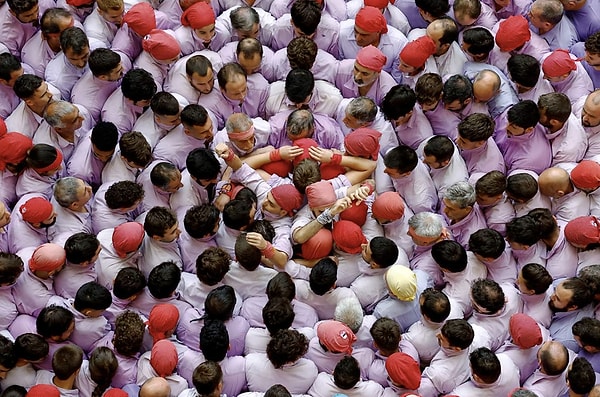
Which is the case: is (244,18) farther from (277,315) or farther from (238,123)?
(277,315)

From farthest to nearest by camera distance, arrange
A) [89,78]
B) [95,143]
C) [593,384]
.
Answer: [89,78], [95,143], [593,384]

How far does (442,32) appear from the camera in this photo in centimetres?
696

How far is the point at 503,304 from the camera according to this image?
6020 millimetres

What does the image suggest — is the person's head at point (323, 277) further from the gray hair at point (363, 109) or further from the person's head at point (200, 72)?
the person's head at point (200, 72)

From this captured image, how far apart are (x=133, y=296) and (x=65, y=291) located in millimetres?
583

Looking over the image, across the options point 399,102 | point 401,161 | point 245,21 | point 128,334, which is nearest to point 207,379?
point 128,334

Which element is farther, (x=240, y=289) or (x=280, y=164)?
(x=280, y=164)

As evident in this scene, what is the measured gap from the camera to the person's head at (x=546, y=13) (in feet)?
23.4

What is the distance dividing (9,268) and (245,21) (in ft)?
9.65

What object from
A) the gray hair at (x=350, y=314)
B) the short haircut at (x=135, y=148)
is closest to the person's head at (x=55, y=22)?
the short haircut at (x=135, y=148)

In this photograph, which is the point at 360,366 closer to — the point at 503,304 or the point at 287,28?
the point at 503,304

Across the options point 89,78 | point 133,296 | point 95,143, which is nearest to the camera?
point 133,296

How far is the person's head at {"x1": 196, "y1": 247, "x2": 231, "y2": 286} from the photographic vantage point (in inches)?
237

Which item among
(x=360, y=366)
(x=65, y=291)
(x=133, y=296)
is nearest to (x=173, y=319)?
(x=133, y=296)
